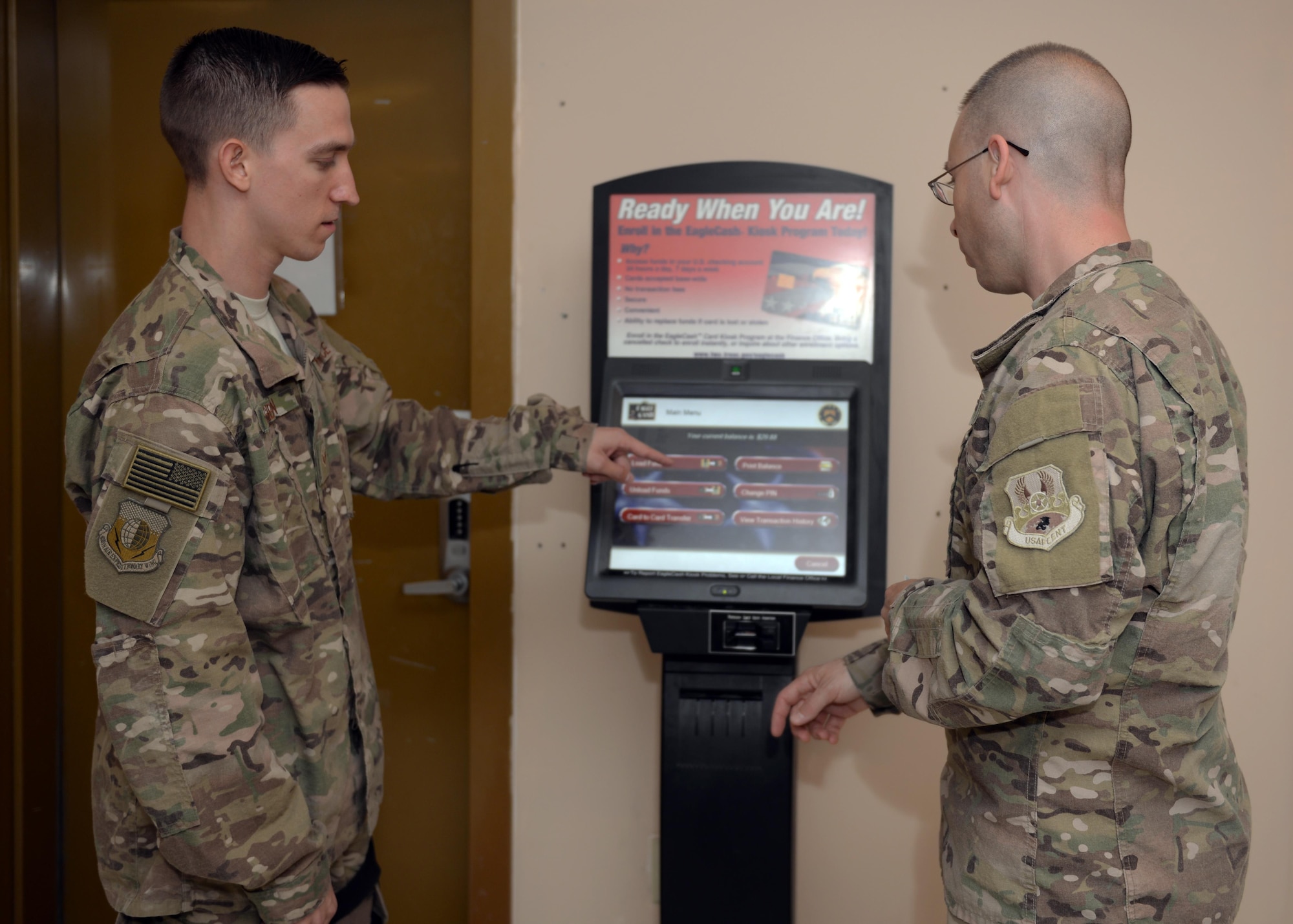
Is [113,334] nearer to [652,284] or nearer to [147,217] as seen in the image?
[652,284]

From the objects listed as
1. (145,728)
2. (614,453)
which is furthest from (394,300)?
(145,728)

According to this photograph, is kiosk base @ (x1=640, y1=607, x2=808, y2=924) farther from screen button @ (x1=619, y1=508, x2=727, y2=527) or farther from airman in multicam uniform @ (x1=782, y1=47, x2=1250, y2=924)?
airman in multicam uniform @ (x1=782, y1=47, x2=1250, y2=924)

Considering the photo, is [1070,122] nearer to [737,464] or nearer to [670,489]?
[737,464]

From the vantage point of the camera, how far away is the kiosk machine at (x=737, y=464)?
1.72 metres

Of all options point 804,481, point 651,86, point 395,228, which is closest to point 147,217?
point 395,228

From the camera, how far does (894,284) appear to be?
2.13 m

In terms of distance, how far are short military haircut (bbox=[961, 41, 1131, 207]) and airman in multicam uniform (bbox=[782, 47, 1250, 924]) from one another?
5cm

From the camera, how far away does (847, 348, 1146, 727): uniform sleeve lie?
3.61 feet

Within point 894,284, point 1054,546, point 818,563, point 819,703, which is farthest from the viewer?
point 894,284

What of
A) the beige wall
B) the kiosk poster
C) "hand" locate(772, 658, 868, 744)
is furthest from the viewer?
the beige wall

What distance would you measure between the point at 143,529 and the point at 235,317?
1.08ft

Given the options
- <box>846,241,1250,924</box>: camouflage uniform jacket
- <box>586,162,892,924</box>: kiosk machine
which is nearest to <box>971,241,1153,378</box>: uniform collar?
<box>846,241,1250,924</box>: camouflage uniform jacket

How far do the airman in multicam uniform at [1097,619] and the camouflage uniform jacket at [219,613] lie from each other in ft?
2.75

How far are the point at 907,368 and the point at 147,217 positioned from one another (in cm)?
196
